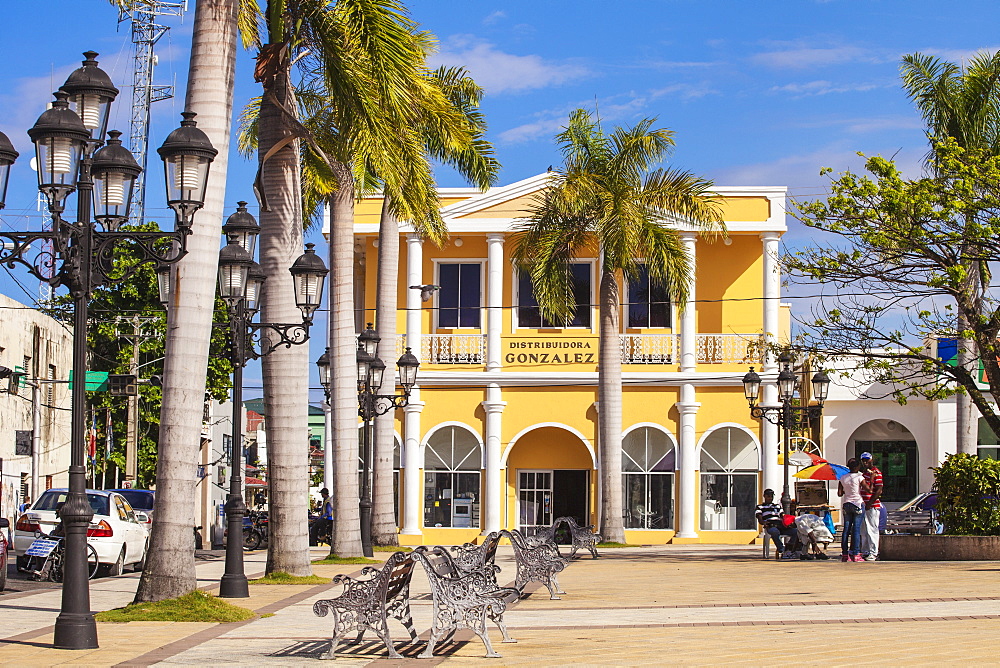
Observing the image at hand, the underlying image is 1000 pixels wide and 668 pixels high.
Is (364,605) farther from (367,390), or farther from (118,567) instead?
(367,390)

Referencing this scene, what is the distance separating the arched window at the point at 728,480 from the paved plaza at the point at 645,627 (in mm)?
17973

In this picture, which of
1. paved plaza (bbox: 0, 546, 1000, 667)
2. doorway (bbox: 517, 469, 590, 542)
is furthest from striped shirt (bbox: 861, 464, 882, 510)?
doorway (bbox: 517, 469, 590, 542)

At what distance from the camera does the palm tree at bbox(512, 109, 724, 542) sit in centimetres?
2997

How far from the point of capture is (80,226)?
417 inches

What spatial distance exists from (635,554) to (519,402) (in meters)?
9.39

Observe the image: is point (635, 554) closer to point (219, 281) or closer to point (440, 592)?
point (219, 281)

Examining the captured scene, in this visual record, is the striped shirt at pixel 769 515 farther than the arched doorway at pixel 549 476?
No

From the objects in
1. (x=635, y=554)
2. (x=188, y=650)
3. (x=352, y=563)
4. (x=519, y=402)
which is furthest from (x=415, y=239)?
(x=188, y=650)

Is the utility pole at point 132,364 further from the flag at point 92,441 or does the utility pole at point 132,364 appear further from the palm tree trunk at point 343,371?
the palm tree trunk at point 343,371

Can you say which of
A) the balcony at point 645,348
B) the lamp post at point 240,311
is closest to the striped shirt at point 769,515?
the lamp post at point 240,311

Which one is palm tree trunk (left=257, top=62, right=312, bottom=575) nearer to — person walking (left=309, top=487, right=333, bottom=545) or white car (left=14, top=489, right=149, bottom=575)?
white car (left=14, top=489, right=149, bottom=575)

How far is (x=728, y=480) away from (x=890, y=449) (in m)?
11.4

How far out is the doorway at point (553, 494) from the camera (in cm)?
3862

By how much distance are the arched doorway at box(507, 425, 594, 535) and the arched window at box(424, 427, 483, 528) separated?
58.9 inches
